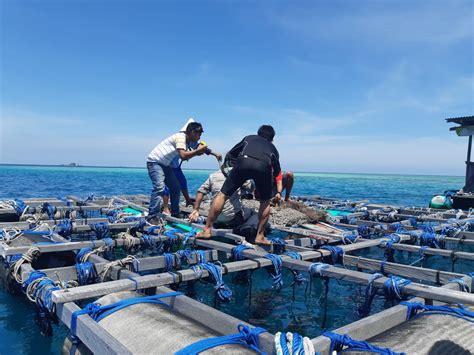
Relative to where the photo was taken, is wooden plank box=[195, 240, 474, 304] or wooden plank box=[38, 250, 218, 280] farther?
wooden plank box=[38, 250, 218, 280]

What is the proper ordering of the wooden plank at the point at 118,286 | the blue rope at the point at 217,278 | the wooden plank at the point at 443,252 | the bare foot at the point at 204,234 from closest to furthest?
1. the wooden plank at the point at 118,286
2. the blue rope at the point at 217,278
3. the wooden plank at the point at 443,252
4. the bare foot at the point at 204,234

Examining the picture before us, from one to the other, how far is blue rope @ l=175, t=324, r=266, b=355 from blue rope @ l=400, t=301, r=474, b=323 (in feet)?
5.28

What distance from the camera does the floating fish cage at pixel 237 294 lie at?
2.76 meters

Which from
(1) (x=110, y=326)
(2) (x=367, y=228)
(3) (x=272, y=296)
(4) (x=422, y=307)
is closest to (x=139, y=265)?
(1) (x=110, y=326)

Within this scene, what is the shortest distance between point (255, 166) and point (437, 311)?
3579 mm

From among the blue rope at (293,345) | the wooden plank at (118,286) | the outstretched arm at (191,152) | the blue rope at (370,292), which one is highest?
the outstretched arm at (191,152)

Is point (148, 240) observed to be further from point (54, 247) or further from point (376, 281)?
point (376, 281)

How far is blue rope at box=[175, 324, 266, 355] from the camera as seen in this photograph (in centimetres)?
246

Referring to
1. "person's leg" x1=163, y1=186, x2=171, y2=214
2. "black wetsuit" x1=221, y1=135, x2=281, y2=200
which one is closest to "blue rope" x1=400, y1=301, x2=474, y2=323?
"black wetsuit" x1=221, y1=135, x2=281, y2=200

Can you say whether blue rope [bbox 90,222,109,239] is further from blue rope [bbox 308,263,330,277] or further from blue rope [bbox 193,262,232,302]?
blue rope [bbox 308,263,330,277]

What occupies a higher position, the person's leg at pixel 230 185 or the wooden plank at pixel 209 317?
the person's leg at pixel 230 185

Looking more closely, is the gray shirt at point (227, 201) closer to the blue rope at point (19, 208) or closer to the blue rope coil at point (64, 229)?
the blue rope coil at point (64, 229)

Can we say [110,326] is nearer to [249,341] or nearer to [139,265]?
[249,341]

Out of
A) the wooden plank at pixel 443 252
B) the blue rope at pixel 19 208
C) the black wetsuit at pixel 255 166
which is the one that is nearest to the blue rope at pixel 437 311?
the wooden plank at pixel 443 252
